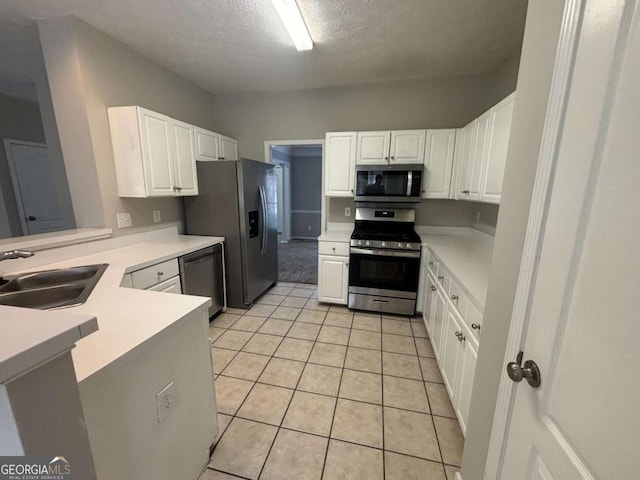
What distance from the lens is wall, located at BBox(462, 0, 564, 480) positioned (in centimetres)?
75

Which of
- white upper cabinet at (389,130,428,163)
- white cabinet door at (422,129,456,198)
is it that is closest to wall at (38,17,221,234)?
white upper cabinet at (389,130,428,163)

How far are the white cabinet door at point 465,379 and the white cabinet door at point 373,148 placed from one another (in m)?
2.13

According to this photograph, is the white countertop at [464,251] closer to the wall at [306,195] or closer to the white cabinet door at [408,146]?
the white cabinet door at [408,146]

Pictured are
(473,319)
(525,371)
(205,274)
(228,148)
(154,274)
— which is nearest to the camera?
(525,371)

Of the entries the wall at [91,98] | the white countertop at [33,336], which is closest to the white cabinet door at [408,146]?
the wall at [91,98]

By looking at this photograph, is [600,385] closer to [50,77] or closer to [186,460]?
[186,460]

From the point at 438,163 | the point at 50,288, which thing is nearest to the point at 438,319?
the point at 438,163

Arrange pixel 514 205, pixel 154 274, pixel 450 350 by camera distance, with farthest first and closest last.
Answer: pixel 154 274
pixel 450 350
pixel 514 205

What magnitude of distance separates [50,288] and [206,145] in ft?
7.27

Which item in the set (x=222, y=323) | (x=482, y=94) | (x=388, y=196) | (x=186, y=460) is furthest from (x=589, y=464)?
(x=482, y=94)

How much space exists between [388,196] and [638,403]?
2688 mm

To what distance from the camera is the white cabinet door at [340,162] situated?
308 cm

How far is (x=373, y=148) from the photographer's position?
3031 millimetres

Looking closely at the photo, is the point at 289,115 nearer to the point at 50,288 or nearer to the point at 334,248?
the point at 334,248
